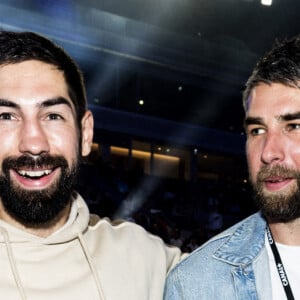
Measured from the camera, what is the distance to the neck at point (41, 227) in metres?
2.17

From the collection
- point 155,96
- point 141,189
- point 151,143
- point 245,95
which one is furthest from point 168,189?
point 245,95

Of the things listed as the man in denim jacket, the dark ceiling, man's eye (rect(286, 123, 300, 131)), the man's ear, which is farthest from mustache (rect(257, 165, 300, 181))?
the dark ceiling

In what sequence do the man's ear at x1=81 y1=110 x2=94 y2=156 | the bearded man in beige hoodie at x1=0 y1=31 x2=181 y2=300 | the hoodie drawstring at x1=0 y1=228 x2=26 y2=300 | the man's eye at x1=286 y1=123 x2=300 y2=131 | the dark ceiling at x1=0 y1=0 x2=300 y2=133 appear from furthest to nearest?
1. the dark ceiling at x1=0 y1=0 x2=300 y2=133
2. the man's ear at x1=81 y1=110 x2=94 y2=156
3. the man's eye at x1=286 y1=123 x2=300 y2=131
4. the bearded man in beige hoodie at x1=0 y1=31 x2=181 y2=300
5. the hoodie drawstring at x1=0 y1=228 x2=26 y2=300

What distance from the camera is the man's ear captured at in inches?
95.9

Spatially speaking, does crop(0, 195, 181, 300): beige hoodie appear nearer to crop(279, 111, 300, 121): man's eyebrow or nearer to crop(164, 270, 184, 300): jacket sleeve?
crop(164, 270, 184, 300): jacket sleeve

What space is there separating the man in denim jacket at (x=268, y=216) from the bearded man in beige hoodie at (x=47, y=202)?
0.72 feet

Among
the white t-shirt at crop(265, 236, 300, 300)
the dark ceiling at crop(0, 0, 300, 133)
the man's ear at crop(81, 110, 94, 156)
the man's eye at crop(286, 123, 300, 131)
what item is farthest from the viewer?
the dark ceiling at crop(0, 0, 300, 133)

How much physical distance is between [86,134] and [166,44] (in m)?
18.0

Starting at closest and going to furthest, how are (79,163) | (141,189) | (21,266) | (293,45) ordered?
(21,266), (79,163), (293,45), (141,189)

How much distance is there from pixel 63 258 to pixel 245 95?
1.20 m

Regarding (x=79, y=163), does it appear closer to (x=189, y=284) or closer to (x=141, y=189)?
(x=189, y=284)

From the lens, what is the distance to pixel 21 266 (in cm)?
204

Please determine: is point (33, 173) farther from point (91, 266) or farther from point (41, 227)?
point (91, 266)

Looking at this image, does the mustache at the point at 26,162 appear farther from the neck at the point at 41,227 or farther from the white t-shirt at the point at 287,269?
the white t-shirt at the point at 287,269
